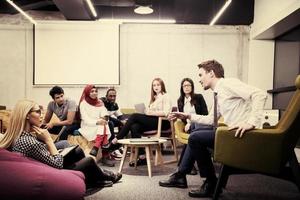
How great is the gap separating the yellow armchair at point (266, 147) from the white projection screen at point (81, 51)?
492 cm

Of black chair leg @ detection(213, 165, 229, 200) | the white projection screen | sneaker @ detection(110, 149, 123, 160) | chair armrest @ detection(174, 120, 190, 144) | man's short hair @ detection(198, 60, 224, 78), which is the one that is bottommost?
sneaker @ detection(110, 149, 123, 160)

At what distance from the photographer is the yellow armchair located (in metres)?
2.25

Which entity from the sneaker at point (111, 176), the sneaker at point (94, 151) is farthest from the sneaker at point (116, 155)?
the sneaker at point (111, 176)

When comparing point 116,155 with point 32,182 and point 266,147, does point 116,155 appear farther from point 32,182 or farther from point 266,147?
point 32,182

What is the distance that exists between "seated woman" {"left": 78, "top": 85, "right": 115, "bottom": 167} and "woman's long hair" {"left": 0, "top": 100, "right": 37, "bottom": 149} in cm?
209

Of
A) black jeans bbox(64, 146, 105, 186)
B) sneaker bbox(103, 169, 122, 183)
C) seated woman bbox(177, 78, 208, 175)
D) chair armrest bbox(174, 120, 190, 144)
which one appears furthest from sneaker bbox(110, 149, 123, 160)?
black jeans bbox(64, 146, 105, 186)

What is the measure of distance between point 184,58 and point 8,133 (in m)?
5.53

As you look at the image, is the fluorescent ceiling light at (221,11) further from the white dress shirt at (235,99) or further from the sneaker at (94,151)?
the sneaker at (94,151)

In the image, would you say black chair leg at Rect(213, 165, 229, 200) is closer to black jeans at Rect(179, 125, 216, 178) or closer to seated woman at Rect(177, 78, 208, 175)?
black jeans at Rect(179, 125, 216, 178)

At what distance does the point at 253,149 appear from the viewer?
7.53 feet

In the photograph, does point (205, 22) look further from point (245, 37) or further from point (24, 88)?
point (24, 88)

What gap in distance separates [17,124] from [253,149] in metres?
1.70

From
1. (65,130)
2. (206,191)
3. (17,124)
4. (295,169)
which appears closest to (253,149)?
(295,169)

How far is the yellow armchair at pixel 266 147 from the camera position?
88.5 inches
